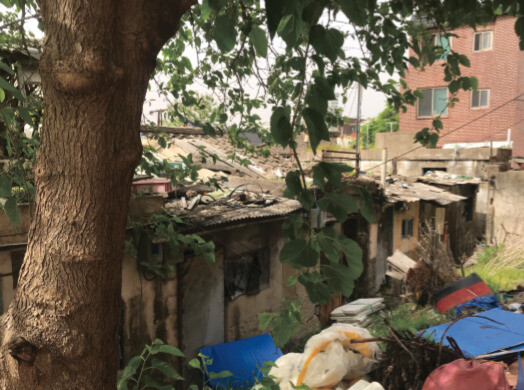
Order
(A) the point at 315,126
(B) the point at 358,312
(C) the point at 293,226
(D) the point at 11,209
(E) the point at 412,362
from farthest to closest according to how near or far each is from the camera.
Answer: (B) the point at 358,312 < (E) the point at 412,362 < (D) the point at 11,209 < (C) the point at 293,226 < (A) the point at 315,126

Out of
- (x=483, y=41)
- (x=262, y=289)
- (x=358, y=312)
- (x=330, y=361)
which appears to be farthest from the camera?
(x=483, y=41)

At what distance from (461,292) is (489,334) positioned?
3.53 metres

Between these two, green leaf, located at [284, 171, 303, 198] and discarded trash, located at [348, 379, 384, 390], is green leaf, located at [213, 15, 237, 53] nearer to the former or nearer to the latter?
green leaf, located at [284, 171, 303, 198]

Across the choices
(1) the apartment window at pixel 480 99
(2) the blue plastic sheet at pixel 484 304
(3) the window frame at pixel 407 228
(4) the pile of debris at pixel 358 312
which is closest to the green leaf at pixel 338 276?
(2) the blue plastic sheet at pixel 484 304

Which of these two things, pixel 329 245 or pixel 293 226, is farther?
pixel 293 226

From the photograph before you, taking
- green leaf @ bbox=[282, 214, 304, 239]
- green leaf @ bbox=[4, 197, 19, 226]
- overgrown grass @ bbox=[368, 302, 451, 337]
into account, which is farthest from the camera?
overgrown grass @ bbox=[368, 302, 451, 337]

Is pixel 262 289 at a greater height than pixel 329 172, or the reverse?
pixel 329 172

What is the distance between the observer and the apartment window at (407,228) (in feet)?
42.5

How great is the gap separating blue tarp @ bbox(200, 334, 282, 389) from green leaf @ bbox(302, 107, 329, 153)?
5.61m

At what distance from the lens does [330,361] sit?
12.3ft

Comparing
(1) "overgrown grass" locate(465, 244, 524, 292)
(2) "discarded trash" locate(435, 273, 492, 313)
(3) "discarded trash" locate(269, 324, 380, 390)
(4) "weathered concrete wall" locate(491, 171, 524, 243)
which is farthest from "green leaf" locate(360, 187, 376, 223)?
(4) "weathered concrete wall" locate(491, 171, 524, 243)

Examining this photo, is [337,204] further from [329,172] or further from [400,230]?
[400,230]

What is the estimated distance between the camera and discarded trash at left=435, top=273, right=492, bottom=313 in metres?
7.52

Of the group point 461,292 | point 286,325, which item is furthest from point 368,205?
point 461,292
